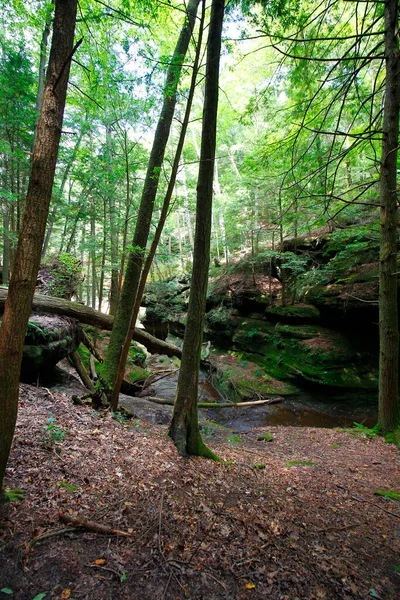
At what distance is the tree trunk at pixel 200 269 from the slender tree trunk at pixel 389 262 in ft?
13.0

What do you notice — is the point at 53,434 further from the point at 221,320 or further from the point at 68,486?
the point at 221,320

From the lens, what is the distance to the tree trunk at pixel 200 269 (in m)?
4.29

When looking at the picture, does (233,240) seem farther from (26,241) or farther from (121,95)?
(26,241)

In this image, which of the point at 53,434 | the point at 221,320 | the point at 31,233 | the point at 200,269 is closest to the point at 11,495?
the point at 53,434

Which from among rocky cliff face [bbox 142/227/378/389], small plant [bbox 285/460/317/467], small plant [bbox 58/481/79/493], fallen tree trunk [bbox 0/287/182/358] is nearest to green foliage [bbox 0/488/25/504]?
small plant [bbox 58/481/79/493]

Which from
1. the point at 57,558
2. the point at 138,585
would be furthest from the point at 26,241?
the point at 138,585

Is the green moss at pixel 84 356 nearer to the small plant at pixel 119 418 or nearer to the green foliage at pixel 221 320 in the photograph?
the small plant at pixel 119 418

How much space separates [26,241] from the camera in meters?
2.28

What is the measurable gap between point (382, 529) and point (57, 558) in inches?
131

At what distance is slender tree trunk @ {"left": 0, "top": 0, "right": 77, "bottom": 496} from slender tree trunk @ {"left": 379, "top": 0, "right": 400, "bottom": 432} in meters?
6.23

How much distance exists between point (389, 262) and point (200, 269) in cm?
465

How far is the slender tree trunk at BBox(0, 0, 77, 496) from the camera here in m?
2.23

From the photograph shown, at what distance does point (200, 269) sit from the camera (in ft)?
14.5

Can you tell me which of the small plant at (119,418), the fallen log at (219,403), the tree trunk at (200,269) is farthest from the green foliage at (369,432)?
the small plant at (119,418)
